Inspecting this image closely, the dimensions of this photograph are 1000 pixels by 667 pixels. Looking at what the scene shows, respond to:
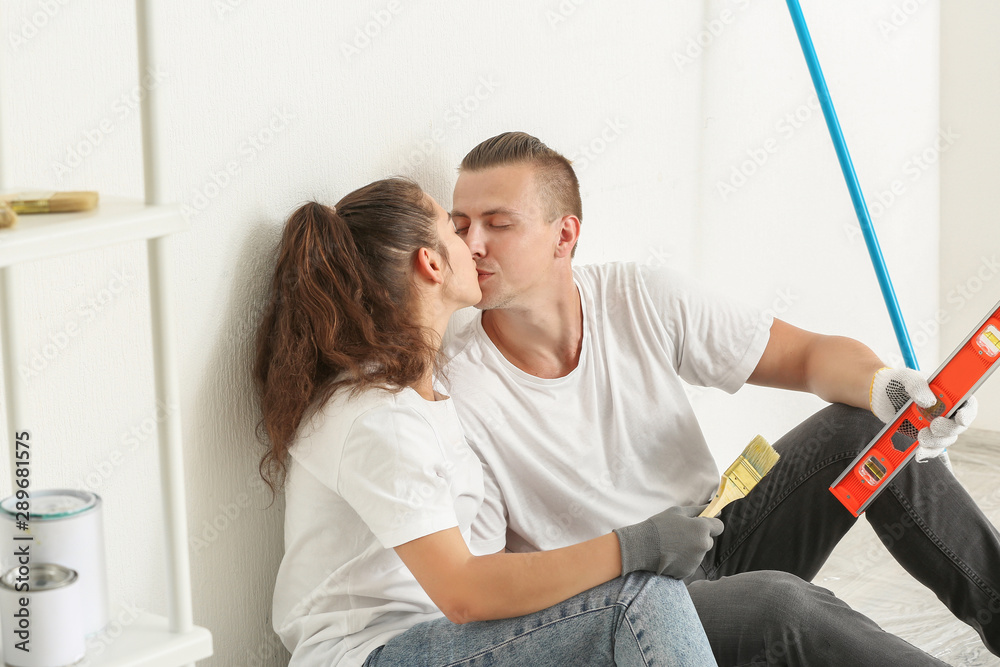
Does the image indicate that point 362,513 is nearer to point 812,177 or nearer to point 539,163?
point 539,163

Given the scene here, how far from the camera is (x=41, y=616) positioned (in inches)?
27.5

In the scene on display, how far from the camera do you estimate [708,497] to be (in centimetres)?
153

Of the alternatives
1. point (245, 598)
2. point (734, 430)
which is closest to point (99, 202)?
point (245, 598)

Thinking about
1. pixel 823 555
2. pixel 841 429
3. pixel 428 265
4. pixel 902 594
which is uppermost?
pixel 428 265

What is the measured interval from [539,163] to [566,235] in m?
0.12

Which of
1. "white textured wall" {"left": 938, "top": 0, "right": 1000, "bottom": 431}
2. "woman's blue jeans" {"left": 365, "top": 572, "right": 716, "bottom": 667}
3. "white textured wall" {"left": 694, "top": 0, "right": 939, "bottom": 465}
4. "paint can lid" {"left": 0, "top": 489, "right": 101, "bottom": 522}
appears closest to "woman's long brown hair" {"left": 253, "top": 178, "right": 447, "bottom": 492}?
"woman's blue jeans" {"left": 365, "top": 572, "right": 716, "bottom": 667}

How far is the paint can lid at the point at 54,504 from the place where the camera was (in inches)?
28.1

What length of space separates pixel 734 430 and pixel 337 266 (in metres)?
1.24

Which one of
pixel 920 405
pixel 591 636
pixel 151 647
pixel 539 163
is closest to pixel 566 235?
pixel 539 163

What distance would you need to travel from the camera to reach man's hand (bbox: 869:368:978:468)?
4.26 feet

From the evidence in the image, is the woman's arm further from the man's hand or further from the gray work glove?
the man's hand

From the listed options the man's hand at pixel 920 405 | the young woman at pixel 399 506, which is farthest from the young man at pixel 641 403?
the young woman at pixel 399 506

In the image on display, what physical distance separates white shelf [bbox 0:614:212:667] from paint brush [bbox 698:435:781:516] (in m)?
0.70

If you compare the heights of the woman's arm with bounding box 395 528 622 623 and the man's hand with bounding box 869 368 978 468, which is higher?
the man's hand with bounding box 869 368 978 468
